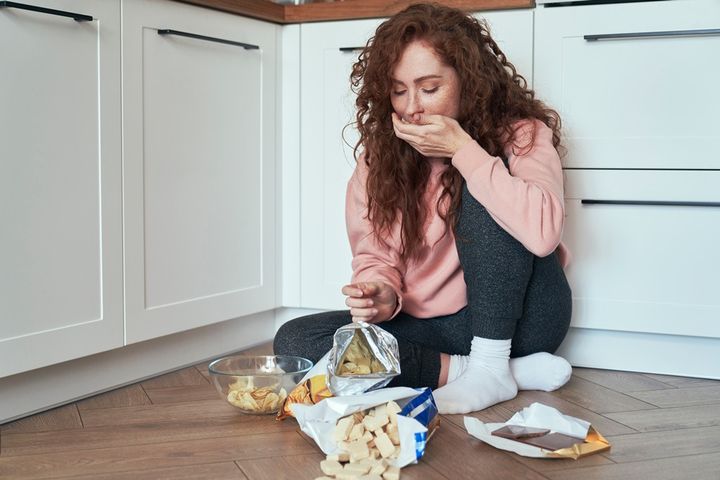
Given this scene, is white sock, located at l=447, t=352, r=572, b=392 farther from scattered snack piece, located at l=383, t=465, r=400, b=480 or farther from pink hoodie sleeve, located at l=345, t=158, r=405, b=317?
scattered snack piece, located at l=383, t=465, r=400, b=480

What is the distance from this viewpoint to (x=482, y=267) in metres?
1.57

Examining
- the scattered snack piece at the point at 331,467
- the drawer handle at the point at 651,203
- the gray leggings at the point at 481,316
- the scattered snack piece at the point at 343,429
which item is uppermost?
the drawer handle at the point at 651,203

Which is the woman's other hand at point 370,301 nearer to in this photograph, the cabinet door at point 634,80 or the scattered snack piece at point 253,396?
the scattered snack piece at point 253,396

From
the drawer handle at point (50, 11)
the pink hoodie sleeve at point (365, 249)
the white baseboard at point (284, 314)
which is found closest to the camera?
the drawer handle at point (50, 11)

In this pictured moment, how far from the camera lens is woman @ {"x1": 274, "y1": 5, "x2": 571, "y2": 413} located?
60.1 inches

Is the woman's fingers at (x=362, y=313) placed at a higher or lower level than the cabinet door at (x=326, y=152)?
lower

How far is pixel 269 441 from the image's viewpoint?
136cm

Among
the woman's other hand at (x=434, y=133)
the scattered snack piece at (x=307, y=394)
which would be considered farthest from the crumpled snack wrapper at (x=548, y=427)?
the woman's other hand at (x=434, y=133)

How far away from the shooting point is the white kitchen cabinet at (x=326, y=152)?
2.00m

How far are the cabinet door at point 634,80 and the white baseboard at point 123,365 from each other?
2.69ft

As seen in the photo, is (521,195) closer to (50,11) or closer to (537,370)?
(537,370)

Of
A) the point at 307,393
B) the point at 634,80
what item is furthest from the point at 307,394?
the point at 634,80

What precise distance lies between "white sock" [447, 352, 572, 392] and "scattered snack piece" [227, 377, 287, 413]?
0.34 meters

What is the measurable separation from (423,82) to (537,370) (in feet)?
1.86
